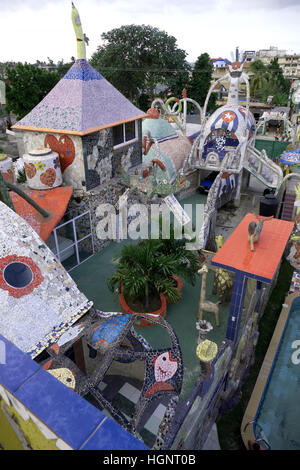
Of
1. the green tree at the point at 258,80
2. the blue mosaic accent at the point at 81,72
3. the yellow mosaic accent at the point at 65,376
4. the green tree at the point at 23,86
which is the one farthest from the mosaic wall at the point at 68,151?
the green tree at the point at 258,80

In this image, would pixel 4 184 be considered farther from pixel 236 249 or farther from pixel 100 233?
pixel 236 249

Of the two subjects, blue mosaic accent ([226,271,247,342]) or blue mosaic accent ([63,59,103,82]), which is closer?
blue mosaic accent ([226,271,247,342])

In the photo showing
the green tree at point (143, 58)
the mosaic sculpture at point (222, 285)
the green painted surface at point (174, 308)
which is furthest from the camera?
the green tree at point (143, 58)

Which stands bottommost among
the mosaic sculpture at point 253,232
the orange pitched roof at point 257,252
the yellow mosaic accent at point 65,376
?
the yellow mosaic accent at point 65,376

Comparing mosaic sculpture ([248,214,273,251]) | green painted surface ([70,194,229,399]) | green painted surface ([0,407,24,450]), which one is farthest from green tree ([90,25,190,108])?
green painted surface ([0,407,24,450])

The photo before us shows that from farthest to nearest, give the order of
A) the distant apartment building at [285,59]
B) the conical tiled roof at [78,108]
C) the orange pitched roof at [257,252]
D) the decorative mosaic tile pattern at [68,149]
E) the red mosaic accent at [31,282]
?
the distant apartment building at [285,59]
the decorative mosaic tile pattern at [68,149]
the conical tiled roof at [78,108]
the red mosaic accent at [31,282]
the orange pitched roof at [257,252]

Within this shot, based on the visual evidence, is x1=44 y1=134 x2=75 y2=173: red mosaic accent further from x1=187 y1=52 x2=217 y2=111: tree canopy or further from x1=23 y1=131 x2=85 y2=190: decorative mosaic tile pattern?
x1=187 y1=52 x2=217 y2=111: tree canopy

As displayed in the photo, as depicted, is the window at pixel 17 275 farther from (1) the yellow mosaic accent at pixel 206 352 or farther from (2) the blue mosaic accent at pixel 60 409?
(2) the blue mosaic accent at pixel 60 409

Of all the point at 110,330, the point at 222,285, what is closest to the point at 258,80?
the point at 222,285
